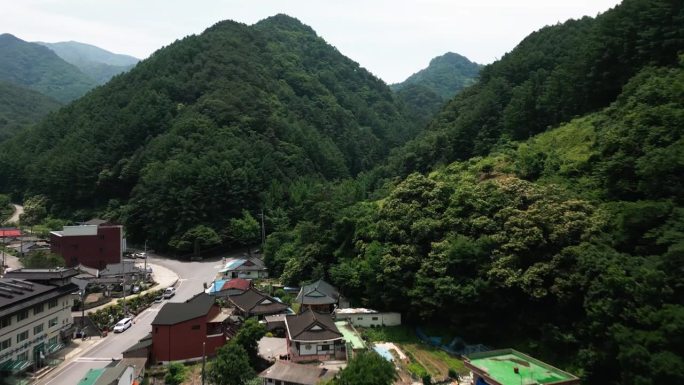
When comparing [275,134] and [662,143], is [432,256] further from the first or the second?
[275,134]

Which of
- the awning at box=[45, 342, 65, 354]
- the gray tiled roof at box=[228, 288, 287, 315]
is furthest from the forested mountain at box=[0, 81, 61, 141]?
the awning at box=[45, 342, 65, 354]

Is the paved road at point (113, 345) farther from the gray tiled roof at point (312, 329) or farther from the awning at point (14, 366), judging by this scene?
the gray tiled roof at point (312, 329)

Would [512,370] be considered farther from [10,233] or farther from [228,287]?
[10,233]

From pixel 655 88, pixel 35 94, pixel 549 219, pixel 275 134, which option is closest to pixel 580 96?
pixel 655 88

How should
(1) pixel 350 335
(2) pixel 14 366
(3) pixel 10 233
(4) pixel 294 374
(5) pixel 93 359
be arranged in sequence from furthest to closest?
1. (3) pixel 10 233
2. (1) pixel 350 335
3. (5) pixel 93 359
4. (2) pixel 14 366
5. (4) pixel 294 374

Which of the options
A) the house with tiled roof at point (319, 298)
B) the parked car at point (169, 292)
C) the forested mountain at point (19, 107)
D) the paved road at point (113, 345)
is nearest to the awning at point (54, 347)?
the paved road at point (113, 345)

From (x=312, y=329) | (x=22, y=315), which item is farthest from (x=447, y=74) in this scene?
(x=22, y=315)
